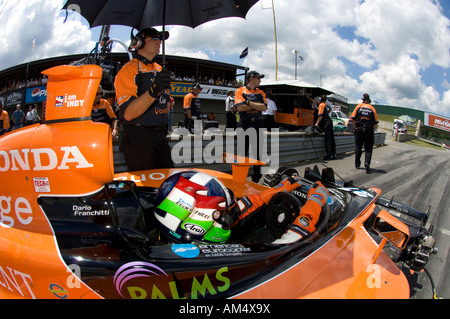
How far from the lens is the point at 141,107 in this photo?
2574 millimetres

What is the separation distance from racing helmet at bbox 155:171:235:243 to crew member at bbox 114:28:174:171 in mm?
953

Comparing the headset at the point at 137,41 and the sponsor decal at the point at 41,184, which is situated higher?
the headset at the point at 137,41

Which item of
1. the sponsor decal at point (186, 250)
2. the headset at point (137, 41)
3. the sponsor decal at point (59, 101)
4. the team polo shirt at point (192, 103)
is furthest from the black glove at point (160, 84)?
the team polo shirt at point (192, 103)

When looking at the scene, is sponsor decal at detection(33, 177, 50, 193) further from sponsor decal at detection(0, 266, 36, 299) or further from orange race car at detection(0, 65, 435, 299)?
sponsor decal at detection(0, 266, 36, 299)

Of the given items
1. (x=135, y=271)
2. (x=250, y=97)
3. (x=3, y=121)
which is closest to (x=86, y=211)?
(x=135, y=271)

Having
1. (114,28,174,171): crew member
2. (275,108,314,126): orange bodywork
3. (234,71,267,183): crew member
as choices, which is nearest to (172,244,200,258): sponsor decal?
(114,28,174,171): crew member

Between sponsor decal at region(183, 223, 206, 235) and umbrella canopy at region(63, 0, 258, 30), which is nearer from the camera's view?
sponsor decal at region(183, 223, 206, 235)

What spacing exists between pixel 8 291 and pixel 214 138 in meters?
4.29

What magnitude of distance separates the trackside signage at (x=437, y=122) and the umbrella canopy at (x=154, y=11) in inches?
1874

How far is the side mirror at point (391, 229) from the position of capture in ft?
8.00

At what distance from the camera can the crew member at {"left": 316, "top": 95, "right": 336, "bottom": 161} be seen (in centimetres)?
900

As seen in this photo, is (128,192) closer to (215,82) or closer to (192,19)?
(192,19)

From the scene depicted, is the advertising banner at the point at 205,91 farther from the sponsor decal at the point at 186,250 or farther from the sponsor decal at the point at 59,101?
the sponsor decal at the point at 186,250

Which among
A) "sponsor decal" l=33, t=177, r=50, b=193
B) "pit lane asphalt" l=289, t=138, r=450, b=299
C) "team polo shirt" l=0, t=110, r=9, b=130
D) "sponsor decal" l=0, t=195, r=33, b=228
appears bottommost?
"pit lane asphalt" l=289, t=138, r=450, b=299
